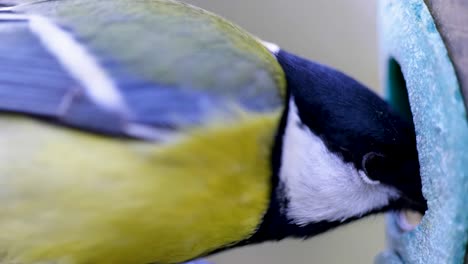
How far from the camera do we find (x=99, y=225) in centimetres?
83

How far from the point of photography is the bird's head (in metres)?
0.93

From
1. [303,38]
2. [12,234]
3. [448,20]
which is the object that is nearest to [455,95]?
[448,20]

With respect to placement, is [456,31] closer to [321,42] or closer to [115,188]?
[115,188]

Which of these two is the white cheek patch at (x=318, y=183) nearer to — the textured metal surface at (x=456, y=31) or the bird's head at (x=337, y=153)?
the bird's head at (x=337, y=153)

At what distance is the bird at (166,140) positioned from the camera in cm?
81

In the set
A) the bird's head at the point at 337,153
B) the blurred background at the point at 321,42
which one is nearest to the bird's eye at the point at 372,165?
the bird's head at the point at 337,153

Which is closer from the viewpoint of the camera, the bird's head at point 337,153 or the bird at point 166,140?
the bird at point 166,140

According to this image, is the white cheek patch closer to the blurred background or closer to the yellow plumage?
the yellow plumage

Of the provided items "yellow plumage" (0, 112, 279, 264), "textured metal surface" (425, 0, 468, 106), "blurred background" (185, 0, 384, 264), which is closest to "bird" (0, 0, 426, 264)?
"yellow plumage" (0, 112, 279, 264)

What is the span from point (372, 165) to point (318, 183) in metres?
0.07

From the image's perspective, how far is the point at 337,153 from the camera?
94 cm

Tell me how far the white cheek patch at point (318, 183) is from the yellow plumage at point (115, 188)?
→ 0.19 feet

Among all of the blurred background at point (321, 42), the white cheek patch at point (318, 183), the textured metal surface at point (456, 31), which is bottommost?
the blurred background at point (321, 42)

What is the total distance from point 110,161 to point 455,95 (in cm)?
38
